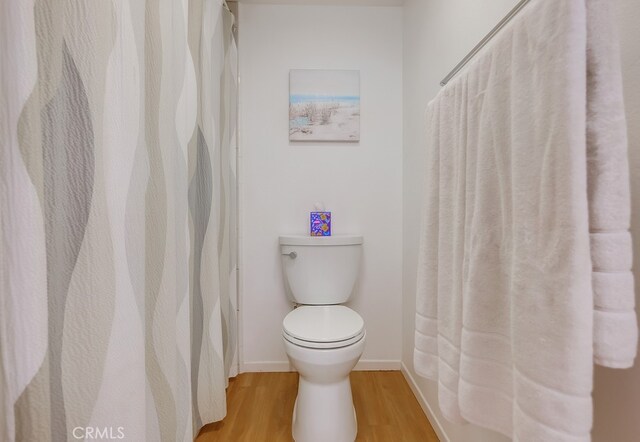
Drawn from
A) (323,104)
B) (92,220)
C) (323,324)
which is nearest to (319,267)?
(323,324)

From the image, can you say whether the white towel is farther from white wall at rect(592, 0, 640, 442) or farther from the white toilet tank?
the white toilet tank

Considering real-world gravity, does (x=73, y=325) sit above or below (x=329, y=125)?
below

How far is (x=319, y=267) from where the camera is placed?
144cm

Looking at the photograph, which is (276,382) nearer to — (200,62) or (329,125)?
(329,125)

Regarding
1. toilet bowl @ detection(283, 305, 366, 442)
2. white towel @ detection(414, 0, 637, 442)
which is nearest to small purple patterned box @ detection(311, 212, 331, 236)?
toilet bowl @ detection(283, 305, 366, 442)

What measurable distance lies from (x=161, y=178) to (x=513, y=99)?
75cm

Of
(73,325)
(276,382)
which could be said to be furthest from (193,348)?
(276,382)

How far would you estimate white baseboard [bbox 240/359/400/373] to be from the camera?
1636 mm

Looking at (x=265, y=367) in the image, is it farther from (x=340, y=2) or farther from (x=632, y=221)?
(x=340, y=2)

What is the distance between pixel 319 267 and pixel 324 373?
511 mm

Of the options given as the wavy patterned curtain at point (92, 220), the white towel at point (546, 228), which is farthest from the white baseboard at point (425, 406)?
the wavy patterned curtain at point (92, 220)

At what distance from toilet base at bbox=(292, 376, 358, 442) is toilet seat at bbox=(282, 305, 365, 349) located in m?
0.19

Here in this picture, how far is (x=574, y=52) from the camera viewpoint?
0.36 meters

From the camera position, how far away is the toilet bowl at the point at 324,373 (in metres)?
1.02
